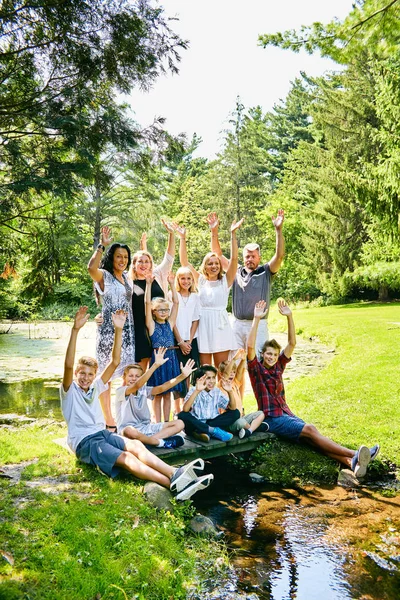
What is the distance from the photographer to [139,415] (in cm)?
501

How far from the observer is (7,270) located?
5980 mm

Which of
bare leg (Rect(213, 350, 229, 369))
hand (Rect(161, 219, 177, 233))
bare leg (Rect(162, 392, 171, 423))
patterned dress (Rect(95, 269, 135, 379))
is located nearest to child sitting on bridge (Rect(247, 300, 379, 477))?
bare leg (Rect(213, 350, 229, 369))

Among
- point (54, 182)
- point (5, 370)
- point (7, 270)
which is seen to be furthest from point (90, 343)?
point (54, 182)

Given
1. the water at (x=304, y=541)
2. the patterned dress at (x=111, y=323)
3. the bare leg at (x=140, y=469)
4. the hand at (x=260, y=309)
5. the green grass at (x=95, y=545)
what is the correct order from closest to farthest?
the green grass at (x=95, y=545) < the water at (x=304, y=541) < the bare leg at (x=140, y=469) < the patterned dress at (x=111, y=323) < the hand at (x=260, y=309)

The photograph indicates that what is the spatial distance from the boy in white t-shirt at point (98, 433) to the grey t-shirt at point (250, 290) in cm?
154

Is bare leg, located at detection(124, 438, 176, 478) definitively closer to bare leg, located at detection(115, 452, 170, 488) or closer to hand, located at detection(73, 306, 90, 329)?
bare leg, located at detection(115, 452, 170, 488)

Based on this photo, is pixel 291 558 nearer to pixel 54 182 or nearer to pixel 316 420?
pixel 316 420

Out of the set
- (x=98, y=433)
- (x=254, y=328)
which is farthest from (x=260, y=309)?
(x=98, y=433)

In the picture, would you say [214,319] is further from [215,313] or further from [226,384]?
[226,384]

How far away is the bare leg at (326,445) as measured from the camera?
525cm

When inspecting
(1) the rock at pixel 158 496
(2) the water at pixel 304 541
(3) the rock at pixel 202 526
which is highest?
(1) the rock at pixel 158 496

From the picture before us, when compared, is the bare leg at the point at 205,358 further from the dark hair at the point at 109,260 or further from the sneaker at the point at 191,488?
the sneaker at the point at 191,488

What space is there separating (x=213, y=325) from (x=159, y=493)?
207 centimetres

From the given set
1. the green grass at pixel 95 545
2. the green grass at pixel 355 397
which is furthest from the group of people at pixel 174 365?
the green grass at pixel 355 397
